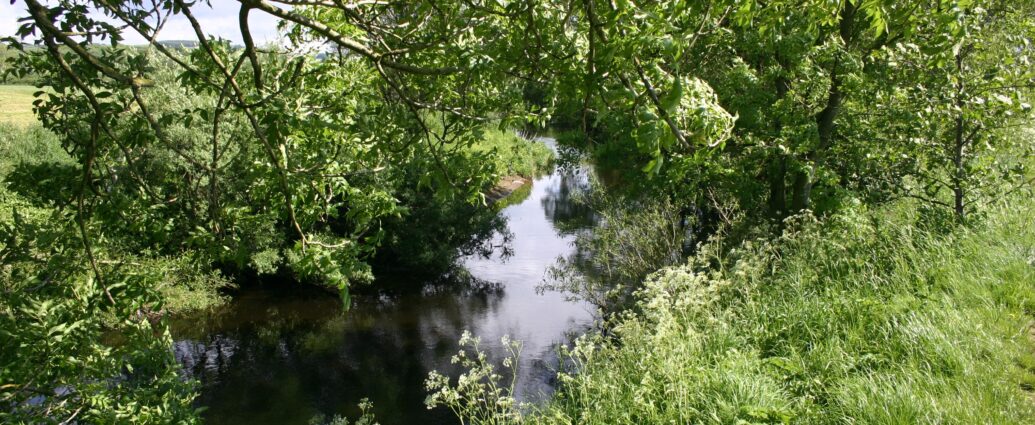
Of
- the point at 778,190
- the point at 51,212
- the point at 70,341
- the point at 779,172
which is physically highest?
the point at 779,172

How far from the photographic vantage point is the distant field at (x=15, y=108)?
1705cm

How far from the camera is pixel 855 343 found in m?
5.34

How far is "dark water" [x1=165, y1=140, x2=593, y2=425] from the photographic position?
422 inches

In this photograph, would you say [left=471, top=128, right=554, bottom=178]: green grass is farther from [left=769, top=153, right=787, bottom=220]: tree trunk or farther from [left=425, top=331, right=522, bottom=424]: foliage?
[left=425, top=331, right=522, bottom=424]: foliage

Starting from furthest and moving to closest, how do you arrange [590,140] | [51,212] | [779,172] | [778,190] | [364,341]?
[364,341]
[778,190]
[779,172]
[51,212]
[590,140]

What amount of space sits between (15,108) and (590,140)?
65.0ft

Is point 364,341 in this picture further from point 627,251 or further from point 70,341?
point 70,341

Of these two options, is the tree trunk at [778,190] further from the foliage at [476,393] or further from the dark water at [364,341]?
the foliage at [476,393]

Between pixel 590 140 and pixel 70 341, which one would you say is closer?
pixel 70 341

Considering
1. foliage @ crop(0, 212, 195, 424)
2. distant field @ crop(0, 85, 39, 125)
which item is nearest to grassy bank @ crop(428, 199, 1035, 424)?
foliage @ crop(0, 212, 195, 424)

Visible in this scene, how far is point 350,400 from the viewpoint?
10.8m

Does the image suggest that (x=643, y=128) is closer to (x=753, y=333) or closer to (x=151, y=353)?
(x=151, y=353)

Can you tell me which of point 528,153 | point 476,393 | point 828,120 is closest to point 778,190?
point 828,120

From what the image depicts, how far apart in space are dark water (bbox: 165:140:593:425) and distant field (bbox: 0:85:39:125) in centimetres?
804
